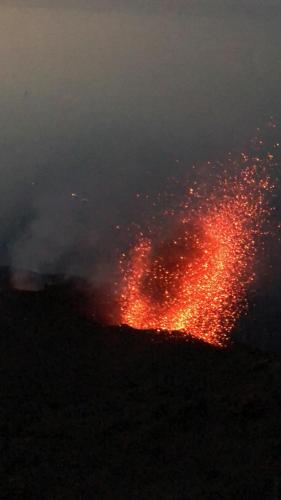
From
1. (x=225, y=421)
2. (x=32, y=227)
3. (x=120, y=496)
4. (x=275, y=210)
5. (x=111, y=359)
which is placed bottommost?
(x=120, y=496)

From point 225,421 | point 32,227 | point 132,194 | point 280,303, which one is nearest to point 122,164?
point 132,194

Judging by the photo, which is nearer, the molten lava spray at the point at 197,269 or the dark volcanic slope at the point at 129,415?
the dark volcanic slope at the point at 129,415

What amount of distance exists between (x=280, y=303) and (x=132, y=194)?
6.95 meters

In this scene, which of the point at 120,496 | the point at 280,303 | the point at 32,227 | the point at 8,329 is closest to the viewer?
the point at 120,496

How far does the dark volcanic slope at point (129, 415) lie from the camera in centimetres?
879

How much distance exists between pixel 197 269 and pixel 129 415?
5587 millimetres

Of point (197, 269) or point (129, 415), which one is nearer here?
point (129, 415)

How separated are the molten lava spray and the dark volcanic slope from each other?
124cm

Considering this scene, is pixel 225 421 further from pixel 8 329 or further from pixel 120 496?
pixel 8 329

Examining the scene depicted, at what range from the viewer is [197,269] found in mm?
15383

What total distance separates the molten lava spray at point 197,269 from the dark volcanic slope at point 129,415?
124 cm

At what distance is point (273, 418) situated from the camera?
1002 cm

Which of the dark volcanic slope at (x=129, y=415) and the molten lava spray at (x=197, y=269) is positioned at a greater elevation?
the molten lava spray at (x=197, y=269)

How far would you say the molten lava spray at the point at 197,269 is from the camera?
1364 cm
